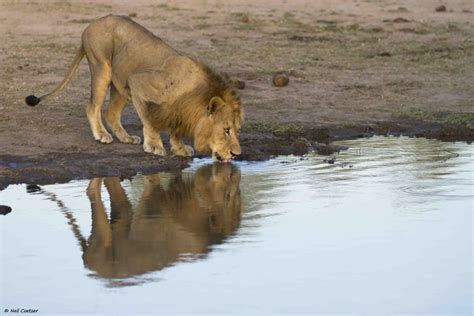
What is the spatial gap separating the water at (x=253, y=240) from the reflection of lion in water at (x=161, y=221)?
0.01 m

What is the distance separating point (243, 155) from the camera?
1009 centimetres

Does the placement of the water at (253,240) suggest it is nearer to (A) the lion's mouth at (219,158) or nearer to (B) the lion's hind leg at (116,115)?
(A) the lion's mouth at (219,158)

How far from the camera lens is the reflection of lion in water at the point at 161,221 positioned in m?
6.85

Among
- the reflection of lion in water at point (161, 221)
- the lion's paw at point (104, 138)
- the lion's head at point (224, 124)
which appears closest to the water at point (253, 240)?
the reflection of lion in water at point (161, 221)

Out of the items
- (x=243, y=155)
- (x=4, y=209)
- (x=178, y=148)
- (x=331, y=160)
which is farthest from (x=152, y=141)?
(x=4, y=209)

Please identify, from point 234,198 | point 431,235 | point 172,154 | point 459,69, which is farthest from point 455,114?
point 431,235

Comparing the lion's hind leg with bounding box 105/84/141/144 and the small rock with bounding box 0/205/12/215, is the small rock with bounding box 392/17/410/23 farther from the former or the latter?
the small rock with bounding box 0/205/12/215

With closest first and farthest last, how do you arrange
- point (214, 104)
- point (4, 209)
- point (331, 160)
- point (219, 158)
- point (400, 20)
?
point (4, 209), point (214, 104), point (219, 158), point (331, 160), point (400, 20)

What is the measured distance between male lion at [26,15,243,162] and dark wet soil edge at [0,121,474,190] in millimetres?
245

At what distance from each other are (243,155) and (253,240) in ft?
9.31

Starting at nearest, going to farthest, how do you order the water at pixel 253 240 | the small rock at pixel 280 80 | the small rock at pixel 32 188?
1. the water at pixel 253 240
2. the small rock at pixel 32 188
3. the small rock at pixel 280 80

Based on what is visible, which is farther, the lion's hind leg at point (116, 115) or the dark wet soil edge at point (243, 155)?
the lion's hind leg at point (116, 115)

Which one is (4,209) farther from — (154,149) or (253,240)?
(154,149)

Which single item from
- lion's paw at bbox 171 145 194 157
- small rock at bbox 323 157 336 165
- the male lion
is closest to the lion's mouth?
the male lion
